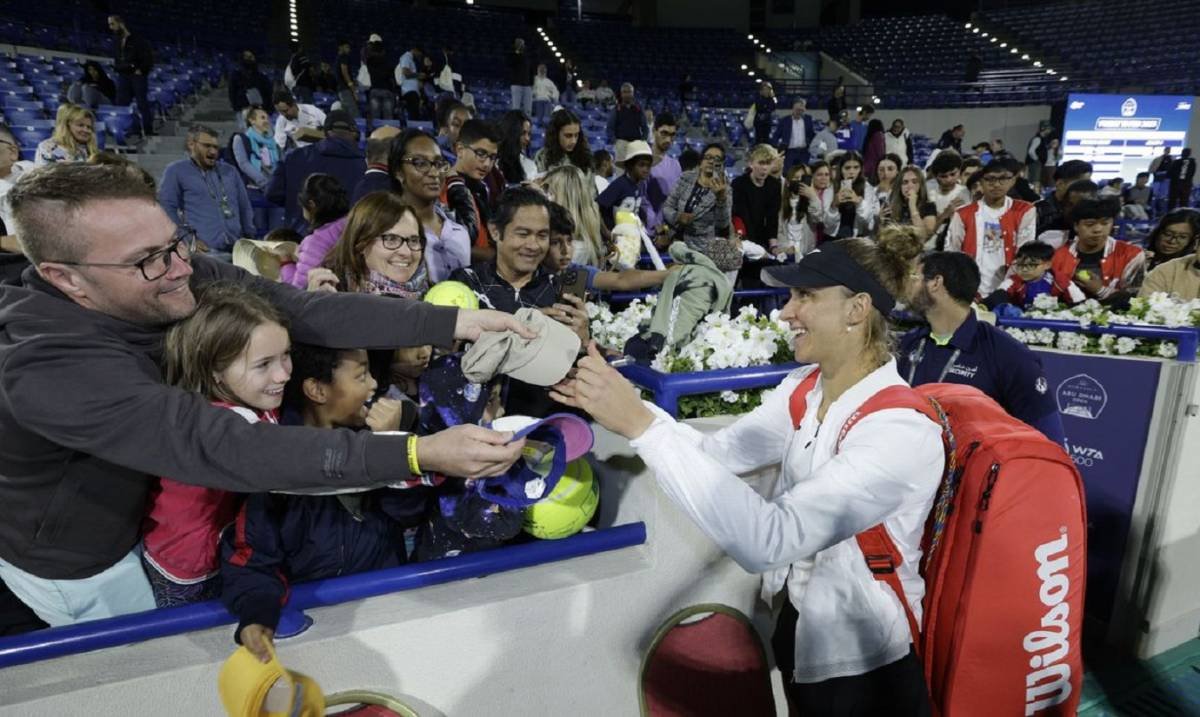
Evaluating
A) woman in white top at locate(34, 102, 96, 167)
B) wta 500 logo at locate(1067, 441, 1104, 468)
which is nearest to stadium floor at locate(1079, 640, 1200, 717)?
wta 500 logo at locate(1067, 441, 1104, 468)

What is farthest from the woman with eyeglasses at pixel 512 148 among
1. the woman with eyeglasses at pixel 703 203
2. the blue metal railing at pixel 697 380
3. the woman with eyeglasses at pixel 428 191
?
the blue metal railing at pixel 697 380

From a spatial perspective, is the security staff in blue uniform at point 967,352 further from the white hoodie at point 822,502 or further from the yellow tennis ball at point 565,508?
the yellow tennis ball at point 565,508

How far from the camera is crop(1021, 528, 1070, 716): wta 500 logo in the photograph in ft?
5.80

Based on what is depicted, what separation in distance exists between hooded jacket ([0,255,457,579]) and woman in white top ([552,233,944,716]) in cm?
55

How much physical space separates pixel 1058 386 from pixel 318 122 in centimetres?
853

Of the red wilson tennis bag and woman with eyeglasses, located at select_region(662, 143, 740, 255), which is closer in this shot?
the red wilson tennis bag

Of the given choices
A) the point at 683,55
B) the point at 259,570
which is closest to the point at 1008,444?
the point at 259,570

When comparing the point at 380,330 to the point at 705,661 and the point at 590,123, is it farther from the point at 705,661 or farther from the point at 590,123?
the point at 590,123

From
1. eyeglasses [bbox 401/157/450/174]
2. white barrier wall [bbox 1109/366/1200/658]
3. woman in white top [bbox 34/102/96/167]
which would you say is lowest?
white barrier wall [bbox 1109/366/1200/658]

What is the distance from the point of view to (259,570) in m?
1.47

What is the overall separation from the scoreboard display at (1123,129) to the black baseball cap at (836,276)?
20281 mm

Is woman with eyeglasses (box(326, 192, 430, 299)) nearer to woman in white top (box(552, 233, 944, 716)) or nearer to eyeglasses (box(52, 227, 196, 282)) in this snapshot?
eyeglasses (box(52, 227, 196, 282))

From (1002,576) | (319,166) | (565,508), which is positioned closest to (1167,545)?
(1002,576)

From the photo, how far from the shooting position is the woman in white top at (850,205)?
256 inches
